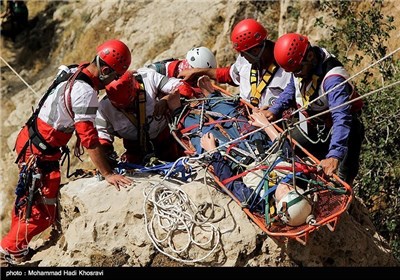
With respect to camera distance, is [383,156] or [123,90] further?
[383,156]

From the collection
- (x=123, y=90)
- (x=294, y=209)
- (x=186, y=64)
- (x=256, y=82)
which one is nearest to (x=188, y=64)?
(x=186, y=64)

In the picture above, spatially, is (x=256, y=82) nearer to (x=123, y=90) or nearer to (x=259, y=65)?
(x=259, y=65)

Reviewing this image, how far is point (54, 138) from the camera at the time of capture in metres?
5.59

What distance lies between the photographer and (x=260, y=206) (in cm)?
495

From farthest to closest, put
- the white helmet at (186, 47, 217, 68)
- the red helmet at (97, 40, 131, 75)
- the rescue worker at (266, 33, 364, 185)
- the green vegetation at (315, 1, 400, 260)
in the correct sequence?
the green vegetation at (315, 1, 400, 260), the white helmet at (186, 47, 217, 68), the red helmet at (97, 40, 131, 75), the rescue worker at (266, 33, 364, 185)

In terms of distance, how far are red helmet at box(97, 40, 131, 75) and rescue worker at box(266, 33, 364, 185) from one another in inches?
50.6

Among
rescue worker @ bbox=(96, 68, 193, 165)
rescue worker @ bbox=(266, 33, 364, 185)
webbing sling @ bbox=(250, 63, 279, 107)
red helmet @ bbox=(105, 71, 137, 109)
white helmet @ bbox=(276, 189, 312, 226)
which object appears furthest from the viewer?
webbing sling @ bbox=(250, 63, 279, 107)

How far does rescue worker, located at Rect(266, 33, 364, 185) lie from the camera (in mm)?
5027

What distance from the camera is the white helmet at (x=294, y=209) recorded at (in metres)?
4.62

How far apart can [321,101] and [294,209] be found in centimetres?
113

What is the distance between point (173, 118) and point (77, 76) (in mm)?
1215

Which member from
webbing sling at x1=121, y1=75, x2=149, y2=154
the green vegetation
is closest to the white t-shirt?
webbing sling at x1=121, y1=75, x2=149, y2=154

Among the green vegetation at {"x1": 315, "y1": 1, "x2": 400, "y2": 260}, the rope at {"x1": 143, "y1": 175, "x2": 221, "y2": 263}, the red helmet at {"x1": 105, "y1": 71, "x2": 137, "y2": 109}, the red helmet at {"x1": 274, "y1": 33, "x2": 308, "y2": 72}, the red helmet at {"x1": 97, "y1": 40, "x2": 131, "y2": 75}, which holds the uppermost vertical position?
the red helmet at {"x1": 97, "y1": 40, "x2": 131, "y2": 75}

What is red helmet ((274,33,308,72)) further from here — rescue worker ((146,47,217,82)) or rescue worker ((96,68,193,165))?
rescue worker ((146,47,217,82))
